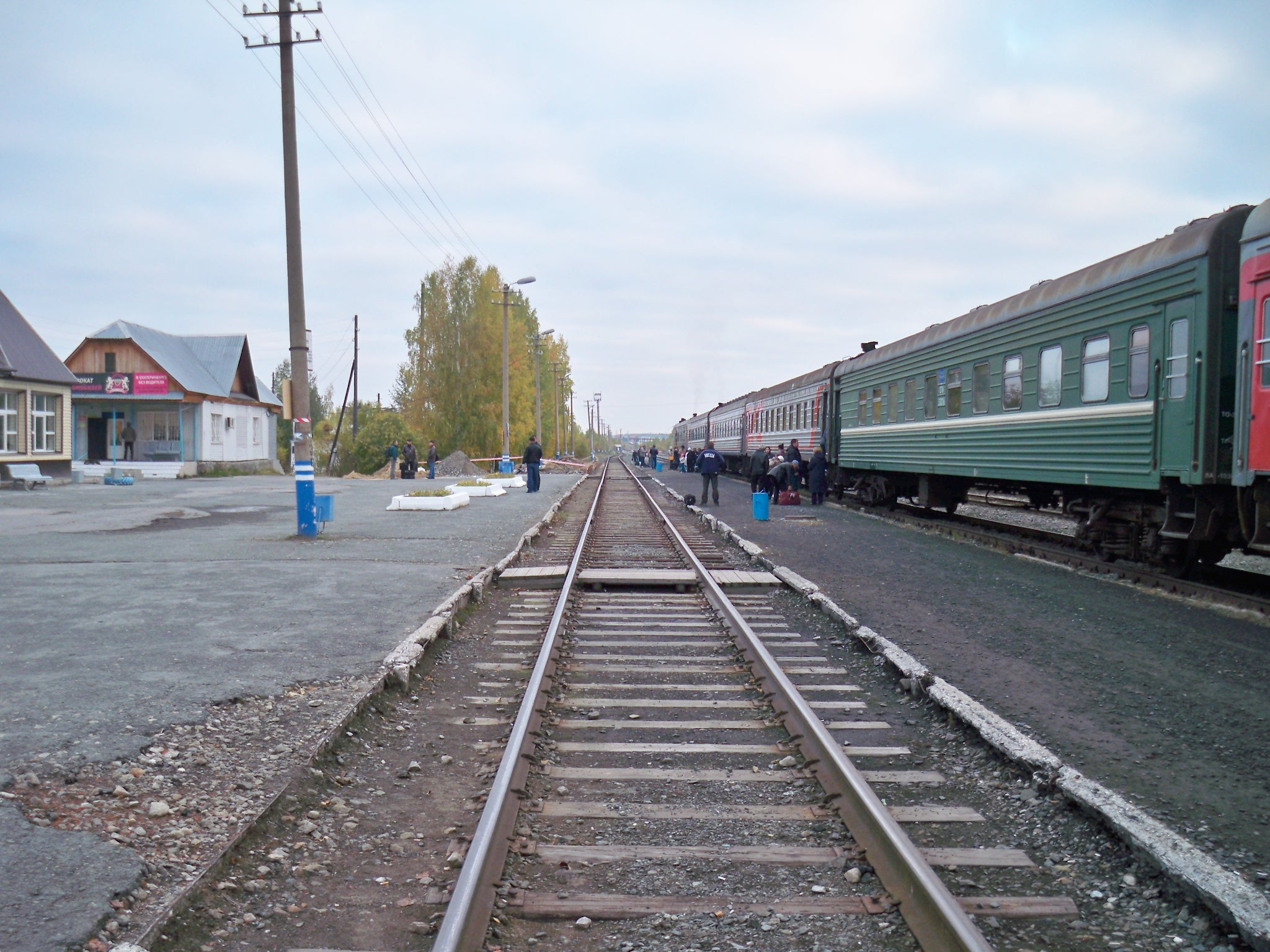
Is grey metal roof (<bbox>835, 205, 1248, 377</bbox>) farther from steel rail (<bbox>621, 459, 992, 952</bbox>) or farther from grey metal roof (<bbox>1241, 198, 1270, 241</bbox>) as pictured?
steel rail (<bbox>621, 459, 992, 952</bbox>)

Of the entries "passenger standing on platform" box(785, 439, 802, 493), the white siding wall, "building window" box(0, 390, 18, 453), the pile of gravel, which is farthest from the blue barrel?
the white siding wall

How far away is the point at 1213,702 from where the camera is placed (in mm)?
6129

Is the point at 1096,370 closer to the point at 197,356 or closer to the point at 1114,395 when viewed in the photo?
the point at 1114,395

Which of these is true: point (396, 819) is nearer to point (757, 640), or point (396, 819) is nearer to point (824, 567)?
point (757, 640)

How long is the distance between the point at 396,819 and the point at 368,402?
87960 millimetres

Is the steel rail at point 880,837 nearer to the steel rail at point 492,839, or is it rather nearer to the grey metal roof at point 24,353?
the steel rail at point 492,839

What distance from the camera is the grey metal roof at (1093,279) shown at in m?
9.83

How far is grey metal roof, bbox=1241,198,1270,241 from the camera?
28.9 ft

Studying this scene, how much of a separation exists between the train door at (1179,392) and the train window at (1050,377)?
244 centimetres

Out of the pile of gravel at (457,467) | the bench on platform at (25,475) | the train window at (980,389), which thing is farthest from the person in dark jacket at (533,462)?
the train window at (980,389)

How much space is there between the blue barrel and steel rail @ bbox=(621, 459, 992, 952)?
44.1 feet

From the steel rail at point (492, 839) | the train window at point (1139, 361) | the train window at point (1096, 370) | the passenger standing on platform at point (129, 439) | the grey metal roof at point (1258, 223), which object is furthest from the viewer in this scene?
the passenger standing on platform at point (129, 439)

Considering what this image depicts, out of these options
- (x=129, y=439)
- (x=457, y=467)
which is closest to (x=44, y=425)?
(x=129, y=439)

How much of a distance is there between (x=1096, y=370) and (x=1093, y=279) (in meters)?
1.13
